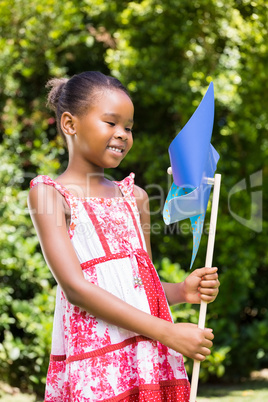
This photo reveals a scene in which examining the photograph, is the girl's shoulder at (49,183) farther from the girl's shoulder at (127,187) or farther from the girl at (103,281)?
the girl's shoulder at (127,187)

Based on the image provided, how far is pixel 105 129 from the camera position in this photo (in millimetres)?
2074

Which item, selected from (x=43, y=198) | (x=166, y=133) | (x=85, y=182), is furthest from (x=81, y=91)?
(x=166, y=133)

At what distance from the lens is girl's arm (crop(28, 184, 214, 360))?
6.05 ft

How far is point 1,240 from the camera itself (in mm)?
4758

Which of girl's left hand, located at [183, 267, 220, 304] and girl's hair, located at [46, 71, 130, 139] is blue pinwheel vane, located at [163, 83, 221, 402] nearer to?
girl's left hand, located at [183, 267, 220, 304]

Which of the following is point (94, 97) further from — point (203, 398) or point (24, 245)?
point (203, 398)

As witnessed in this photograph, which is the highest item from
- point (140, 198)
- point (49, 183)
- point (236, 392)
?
point (49, 183)

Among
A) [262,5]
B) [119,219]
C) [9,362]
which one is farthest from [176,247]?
[119,219]

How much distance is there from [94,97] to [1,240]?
2876mm

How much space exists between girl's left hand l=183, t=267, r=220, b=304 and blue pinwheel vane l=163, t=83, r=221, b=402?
0.03 metres

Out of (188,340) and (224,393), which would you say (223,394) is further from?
(188,340)

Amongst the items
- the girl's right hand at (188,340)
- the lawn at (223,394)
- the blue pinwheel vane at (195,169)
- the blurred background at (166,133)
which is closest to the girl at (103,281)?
the girl's right hand at (188,340)

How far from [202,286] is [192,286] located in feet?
0.24

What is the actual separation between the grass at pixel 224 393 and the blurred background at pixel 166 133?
0.40ft
